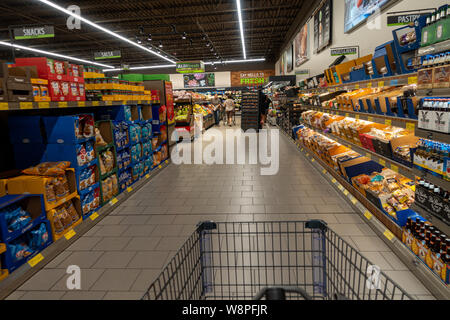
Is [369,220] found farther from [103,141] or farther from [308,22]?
[308,22]

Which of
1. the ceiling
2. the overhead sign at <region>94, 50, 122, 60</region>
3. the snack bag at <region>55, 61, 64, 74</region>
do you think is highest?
the ceiling

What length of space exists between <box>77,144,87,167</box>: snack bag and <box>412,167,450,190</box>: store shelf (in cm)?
344

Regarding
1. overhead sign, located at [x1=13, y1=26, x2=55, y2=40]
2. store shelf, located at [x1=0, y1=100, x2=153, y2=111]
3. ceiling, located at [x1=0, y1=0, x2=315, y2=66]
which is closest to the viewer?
store shelf, located at [x1=0, y1=100, x2=153, y2=111]

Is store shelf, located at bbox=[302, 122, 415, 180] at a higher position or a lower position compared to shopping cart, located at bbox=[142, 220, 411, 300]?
higher

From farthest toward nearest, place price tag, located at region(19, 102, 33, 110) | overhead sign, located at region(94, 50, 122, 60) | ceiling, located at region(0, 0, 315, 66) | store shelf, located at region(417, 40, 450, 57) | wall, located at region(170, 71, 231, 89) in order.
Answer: wall, located at region(170, 71, 231, 89) → overhead sign, located at region(94, 50, 122, 60) → ceiling, located at region(0, 0, 315, 66) → price tag, located at region(19, 102, 33, 110) → store shelf, located at region(417, 40, 450, 57)

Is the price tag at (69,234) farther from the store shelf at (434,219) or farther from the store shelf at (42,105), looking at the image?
the store shelf at (434,219)

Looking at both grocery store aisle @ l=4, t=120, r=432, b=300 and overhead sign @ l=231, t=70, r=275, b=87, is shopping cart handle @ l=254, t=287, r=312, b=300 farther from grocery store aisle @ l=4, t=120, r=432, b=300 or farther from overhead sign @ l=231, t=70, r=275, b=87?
overhead sign @ l=231, t=70, r=275, b=87

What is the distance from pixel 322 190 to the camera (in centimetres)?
495

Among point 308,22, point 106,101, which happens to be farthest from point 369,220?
point 308,22

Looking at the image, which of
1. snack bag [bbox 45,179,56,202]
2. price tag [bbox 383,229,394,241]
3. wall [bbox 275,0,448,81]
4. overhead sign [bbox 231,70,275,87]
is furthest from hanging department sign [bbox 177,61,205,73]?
price tag [bbox 383,229,394,241]

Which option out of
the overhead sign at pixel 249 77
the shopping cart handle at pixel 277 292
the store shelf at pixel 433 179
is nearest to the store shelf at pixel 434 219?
the store shelf at pixel 433 179

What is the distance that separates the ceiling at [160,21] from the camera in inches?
432

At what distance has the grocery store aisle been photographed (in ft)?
8.38
